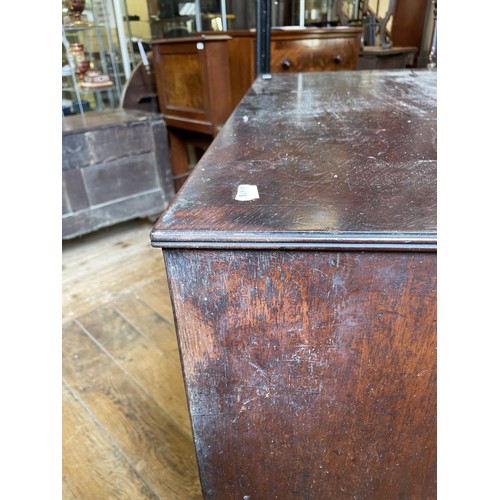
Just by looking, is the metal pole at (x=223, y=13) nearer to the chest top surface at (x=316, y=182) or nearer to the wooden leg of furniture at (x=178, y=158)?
the wooden leg of furniture at (x=178, y=158)

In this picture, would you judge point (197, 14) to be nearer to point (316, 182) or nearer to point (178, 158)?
point (178, 158)

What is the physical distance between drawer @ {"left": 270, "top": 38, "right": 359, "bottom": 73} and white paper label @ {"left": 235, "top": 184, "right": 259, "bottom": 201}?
1576 millimetres

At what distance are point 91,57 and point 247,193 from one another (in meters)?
2.10

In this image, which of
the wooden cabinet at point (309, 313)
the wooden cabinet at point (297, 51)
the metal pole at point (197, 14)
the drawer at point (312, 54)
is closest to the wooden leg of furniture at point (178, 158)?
the wooden cabinet at point (297, 51)

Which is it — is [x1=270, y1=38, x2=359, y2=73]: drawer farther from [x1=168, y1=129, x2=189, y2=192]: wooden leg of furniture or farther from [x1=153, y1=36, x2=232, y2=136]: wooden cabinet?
[x1=168, y1=129, x2=189, y2=192]: wooden leg of furniture

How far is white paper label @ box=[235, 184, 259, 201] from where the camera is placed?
1.59 feet

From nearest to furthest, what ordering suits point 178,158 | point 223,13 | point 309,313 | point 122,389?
point 309,313, point 122,389, point 178,158, point 223,13

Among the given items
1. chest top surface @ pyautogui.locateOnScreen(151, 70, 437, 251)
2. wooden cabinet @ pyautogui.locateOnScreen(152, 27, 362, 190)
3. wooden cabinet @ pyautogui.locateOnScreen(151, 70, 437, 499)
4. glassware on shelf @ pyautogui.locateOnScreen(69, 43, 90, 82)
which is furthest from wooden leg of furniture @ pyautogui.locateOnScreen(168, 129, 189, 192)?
wooden cabinet @ pyautogui.locateOnScreen(151, 70, 437, 499)

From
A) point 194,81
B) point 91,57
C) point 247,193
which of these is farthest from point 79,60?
point 247,193

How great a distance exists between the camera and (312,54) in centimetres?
191
